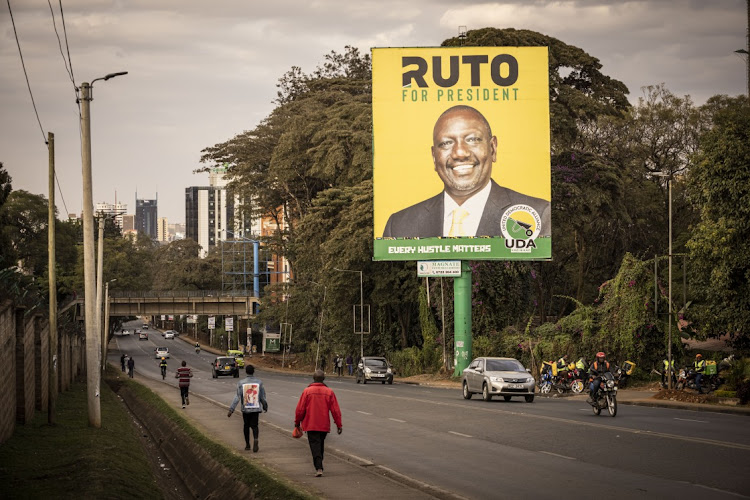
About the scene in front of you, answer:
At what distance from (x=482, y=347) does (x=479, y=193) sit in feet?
44.2

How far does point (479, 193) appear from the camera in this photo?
1852 inches

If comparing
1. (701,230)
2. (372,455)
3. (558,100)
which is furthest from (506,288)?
(372,455)

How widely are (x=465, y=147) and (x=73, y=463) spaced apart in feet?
103

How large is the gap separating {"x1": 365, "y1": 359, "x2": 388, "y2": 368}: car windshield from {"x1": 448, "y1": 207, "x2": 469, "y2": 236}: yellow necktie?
15193 mm

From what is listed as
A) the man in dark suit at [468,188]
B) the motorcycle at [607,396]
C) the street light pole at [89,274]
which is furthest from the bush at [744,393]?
the street light pole at [89,274]

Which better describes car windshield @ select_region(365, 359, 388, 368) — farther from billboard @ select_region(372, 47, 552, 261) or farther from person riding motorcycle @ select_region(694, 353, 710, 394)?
person riding motorcycle @ select_region(694, 353, 710, 394)

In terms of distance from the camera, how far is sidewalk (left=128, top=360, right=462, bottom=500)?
1405cm

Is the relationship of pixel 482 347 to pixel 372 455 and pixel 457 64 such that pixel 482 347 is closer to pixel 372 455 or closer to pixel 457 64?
pixel 457 64

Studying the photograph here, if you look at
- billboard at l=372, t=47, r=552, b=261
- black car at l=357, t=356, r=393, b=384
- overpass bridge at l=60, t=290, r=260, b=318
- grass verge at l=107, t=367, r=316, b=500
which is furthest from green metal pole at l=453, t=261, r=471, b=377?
overpass bridge at l=60, t=290, r=260, b=318

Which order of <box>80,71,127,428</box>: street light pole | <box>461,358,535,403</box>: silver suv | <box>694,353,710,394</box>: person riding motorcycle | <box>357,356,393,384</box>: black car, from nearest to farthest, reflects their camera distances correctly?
<box>80,71,127,428</box>: street light pole, <box>461,358,535,403</box>: silver suv, <box>694,353,710,394</box>: person riding motorcycle, <box>357,356,393,384</box>: black car

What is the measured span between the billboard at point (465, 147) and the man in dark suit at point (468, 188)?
0.04 meters

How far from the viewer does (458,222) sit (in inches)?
1864

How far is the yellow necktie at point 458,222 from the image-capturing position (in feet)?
155

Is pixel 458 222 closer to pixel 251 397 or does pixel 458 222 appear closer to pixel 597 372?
pixel 597 372
